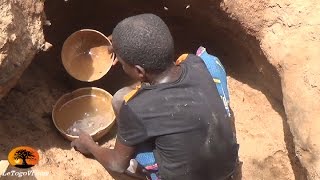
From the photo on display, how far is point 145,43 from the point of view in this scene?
204 cm

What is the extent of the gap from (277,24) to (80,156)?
1.41 metres

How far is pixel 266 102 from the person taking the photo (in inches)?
121

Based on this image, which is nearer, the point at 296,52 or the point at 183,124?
the point at 183,124

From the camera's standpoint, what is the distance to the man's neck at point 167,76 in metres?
2.14

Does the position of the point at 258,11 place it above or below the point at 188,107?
above

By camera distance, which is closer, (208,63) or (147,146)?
(147,146)

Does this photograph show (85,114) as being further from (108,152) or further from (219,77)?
(219,77)

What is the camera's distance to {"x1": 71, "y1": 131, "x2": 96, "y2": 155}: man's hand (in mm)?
2715

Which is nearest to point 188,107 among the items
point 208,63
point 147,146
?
point 147,146

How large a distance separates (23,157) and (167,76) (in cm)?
95

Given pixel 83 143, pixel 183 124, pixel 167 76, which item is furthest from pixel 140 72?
pixel 83 143

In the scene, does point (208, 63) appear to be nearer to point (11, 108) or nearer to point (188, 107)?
point (188, 107)

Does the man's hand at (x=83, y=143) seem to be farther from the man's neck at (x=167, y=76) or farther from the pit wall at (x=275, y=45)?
the man's neck at (x=167, y=76)

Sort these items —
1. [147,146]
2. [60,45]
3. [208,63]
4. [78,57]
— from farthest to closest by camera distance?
[60,45], [78,57], [208,63], [147,146]
